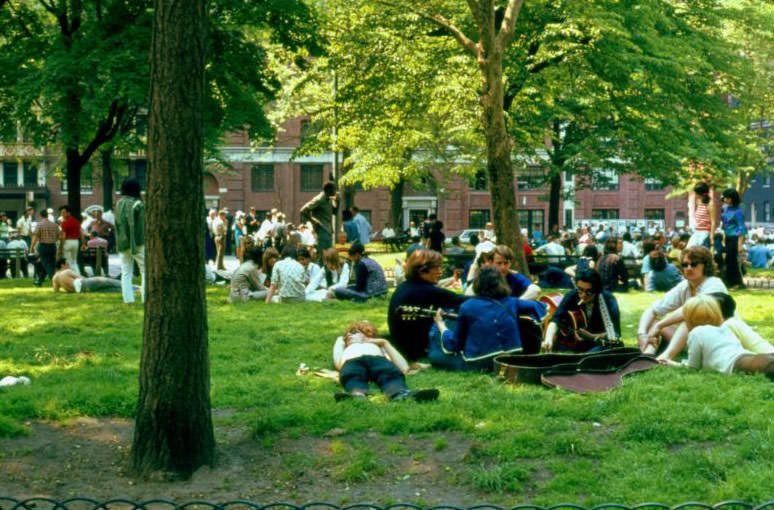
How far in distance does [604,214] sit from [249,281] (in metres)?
56.7

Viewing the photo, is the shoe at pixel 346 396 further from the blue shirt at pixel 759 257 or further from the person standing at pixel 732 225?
the blue shirt at pixel 759 257

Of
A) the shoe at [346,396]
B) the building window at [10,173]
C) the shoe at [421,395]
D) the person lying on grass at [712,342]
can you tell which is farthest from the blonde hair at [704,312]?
the building window at [10,173]

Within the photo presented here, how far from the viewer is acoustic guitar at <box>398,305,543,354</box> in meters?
10.1

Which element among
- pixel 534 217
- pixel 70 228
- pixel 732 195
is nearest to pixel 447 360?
pixel 732 195

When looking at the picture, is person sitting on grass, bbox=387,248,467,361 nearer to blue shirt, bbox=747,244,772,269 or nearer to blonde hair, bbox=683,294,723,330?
blonde hair, bbox=683,294,723,330

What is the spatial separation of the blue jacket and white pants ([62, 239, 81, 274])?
1315cm

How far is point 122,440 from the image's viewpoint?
7.21 meters

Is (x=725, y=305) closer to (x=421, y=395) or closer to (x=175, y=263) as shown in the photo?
(x=421, y=395)

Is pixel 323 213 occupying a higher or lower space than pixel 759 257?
higher

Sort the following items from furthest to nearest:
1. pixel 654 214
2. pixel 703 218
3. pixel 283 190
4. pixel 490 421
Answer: pixel 654 214 < pixel 283 190 < pixel 703 218 < pixel 490 421

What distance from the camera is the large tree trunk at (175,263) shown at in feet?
20.3

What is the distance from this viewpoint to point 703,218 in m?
17.1

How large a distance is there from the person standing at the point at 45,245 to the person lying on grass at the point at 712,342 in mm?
15749

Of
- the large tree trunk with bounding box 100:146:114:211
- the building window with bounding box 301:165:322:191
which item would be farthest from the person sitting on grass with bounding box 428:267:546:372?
the building window with bounding box 301:165:322:191
